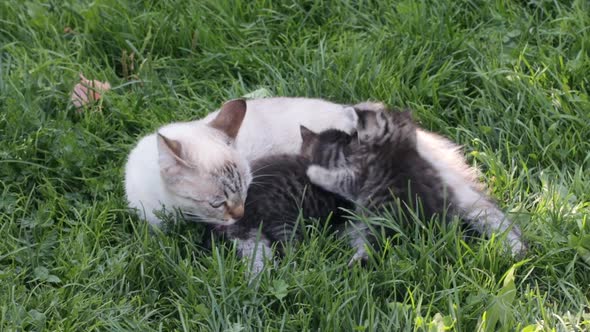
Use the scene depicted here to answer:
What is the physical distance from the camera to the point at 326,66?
537 centimetres

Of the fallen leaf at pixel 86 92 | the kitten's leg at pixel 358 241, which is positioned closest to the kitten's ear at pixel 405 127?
the kitten's leg at pixel 358 241

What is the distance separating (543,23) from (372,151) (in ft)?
6.16

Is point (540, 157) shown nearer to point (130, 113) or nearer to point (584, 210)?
point (584, 210)

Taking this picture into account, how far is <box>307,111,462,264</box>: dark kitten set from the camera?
4214 mm

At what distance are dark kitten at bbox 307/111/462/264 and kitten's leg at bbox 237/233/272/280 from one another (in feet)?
1.40

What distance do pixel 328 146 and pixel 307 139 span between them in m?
0.13

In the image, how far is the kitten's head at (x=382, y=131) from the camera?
4430 millimetres

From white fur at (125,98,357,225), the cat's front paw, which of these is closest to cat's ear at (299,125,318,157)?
white fur at (125,98,357,225)

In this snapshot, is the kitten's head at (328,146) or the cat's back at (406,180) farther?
the kitten's head at (328,146)

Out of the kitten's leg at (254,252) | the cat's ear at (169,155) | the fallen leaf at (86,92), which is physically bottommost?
the fallen leaf at (86,92)

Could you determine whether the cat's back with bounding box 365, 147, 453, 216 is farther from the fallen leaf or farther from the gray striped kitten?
the fallen leaf

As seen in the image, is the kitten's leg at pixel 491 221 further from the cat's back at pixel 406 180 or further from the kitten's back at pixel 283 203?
the kitten's back at pixel 283 203

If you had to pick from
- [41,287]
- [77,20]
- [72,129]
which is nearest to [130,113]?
[72,129]

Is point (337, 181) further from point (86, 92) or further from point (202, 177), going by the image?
point (86, 92)
